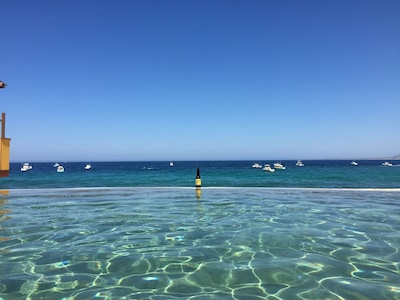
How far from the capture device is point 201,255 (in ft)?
20.2

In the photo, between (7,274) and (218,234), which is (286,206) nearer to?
(218,234)

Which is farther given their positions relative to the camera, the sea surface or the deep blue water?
the deep blue water

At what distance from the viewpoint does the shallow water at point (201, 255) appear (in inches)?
181

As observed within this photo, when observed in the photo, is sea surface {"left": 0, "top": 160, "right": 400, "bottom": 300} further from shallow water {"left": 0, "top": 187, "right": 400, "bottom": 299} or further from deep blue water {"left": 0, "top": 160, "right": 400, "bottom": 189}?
deep blue water {"left": 0, "top": 160, "right": 400, "bottom": 189}

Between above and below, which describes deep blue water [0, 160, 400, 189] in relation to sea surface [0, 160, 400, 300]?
below

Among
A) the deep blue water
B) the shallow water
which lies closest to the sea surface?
the shallow water

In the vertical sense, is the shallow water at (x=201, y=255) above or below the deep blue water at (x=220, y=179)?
above

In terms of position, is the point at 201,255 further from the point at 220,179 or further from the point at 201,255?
the point at 220,179

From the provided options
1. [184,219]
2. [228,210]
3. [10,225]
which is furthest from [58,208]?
[228,210]

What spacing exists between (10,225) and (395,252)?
33.4 ft

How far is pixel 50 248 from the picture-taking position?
6.80 meters

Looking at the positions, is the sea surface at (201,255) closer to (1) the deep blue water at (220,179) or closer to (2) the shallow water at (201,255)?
(2) the shallow water at (201,255)

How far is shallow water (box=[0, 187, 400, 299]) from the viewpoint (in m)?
4.60

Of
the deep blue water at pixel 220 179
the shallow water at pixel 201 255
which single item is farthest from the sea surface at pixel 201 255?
the deep blue water at pixel 220 179
